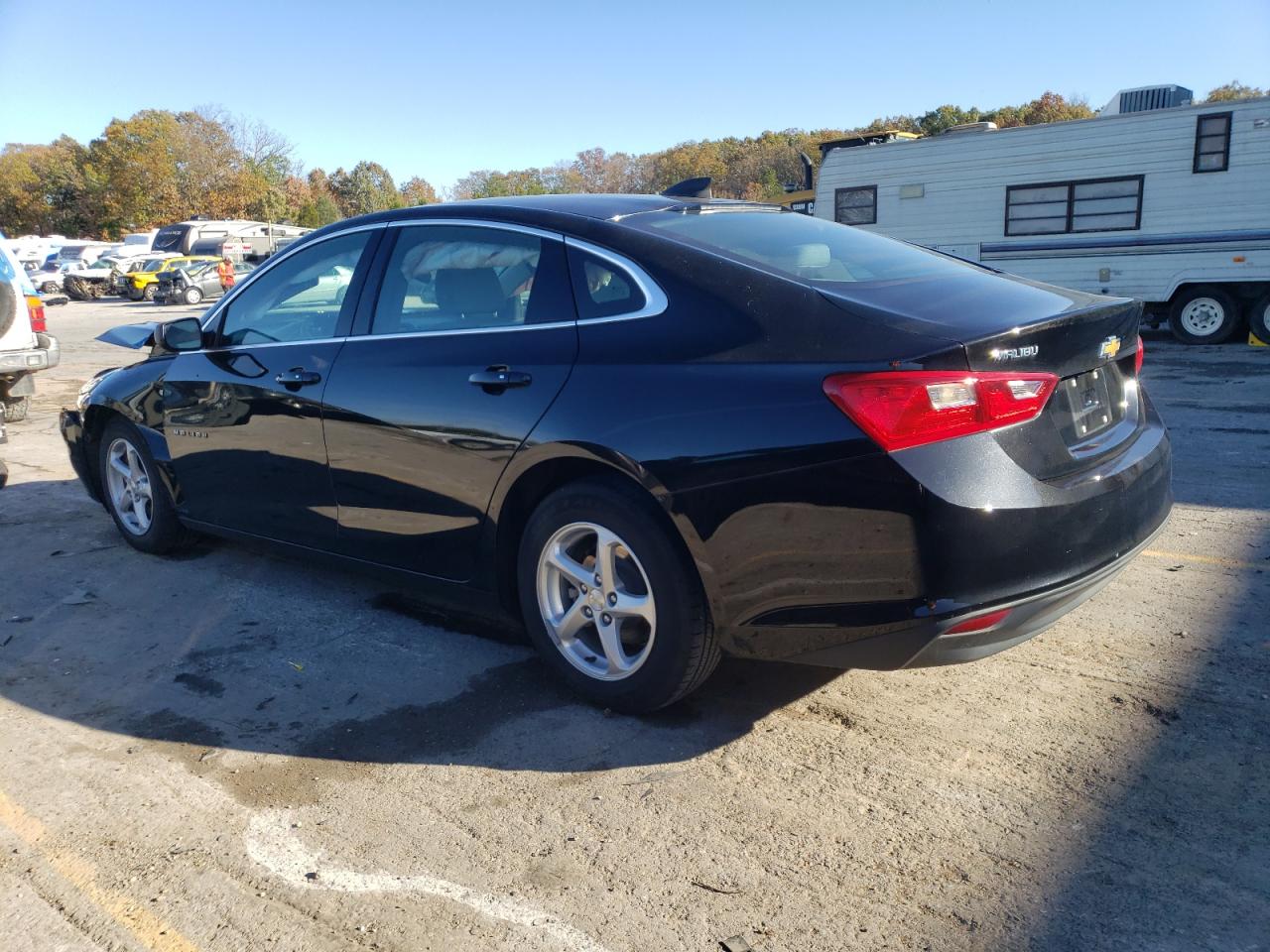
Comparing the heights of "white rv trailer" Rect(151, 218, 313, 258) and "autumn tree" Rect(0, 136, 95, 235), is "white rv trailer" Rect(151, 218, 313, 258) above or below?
below

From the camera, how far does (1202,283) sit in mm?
14273

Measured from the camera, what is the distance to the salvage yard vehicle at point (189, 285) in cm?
3388

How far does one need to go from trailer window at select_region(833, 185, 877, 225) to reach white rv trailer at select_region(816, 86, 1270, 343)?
0.05 m

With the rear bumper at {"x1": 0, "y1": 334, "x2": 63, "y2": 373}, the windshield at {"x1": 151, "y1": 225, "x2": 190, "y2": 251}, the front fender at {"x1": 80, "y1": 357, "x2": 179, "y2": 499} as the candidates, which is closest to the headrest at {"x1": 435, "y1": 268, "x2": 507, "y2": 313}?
the front fender at {"x1": 80, "y1": 357, "x2": 179, "y2": 499}

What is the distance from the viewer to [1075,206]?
15062 mm

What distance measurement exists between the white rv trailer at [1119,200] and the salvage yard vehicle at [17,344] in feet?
39.5

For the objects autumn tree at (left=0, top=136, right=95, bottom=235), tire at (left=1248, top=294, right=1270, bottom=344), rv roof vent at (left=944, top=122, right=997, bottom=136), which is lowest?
tire at (left=1248, top=294, right=1270, bottom=344)

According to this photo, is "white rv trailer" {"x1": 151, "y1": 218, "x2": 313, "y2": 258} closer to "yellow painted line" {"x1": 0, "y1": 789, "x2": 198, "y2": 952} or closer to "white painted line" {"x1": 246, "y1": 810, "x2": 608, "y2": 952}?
"yellow painted line" {"x1": 0, "y1": 789, "x2": 198, "y2": 952}

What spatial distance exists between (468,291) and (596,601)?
1310 millimetres

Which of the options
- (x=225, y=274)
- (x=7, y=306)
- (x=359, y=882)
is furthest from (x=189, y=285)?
(x=359, y=882)

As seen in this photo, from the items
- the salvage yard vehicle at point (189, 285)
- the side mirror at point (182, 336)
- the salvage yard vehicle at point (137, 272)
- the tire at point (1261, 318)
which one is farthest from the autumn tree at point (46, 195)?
the side mirror at point (182, 336)

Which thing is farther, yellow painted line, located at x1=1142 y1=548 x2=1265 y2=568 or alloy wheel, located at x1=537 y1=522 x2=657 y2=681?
yellow painted line, located at x1=1142 y1=548 x2=1265 y2=568

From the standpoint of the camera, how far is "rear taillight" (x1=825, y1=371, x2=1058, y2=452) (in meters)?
2.74

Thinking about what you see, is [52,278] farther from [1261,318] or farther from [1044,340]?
[1044,340]
